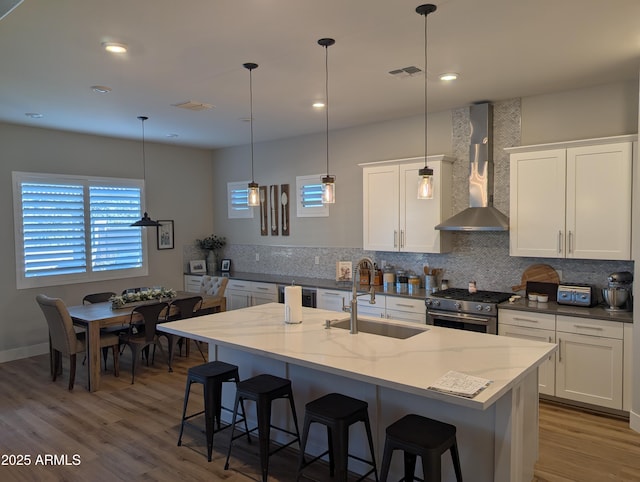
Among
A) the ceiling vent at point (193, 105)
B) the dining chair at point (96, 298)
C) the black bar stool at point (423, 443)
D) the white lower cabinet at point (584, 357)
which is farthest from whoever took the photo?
the dining chair at point (96, 298)

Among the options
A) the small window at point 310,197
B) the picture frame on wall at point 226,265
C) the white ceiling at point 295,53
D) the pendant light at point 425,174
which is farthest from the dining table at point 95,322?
the pendant light at point 425,174

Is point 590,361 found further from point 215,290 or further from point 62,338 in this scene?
point 62,338

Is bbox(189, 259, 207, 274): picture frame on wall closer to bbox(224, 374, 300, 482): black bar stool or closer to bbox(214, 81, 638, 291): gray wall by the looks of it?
bbox(214, 81, 638, 291): gray wall

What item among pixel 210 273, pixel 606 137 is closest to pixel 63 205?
pixel 210 273

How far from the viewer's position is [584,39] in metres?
3.14

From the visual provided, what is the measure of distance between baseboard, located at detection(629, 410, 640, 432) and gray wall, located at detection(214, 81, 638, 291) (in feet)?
3.90

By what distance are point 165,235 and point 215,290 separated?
1.56 m

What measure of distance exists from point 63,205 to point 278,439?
444cm

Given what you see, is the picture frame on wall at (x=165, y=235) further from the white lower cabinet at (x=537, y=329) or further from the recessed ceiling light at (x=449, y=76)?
the white lower cabinet at (x=537, y=329)

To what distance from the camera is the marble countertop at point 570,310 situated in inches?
151

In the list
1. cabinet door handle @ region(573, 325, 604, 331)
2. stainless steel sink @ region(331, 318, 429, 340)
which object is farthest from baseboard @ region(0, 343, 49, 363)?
cabinet door handle @ region(573, 325, 604, 331)

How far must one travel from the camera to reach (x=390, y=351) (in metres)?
2.78

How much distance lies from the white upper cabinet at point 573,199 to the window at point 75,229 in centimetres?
519

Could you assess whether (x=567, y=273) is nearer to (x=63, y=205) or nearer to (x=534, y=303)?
(x=534, y=303)
